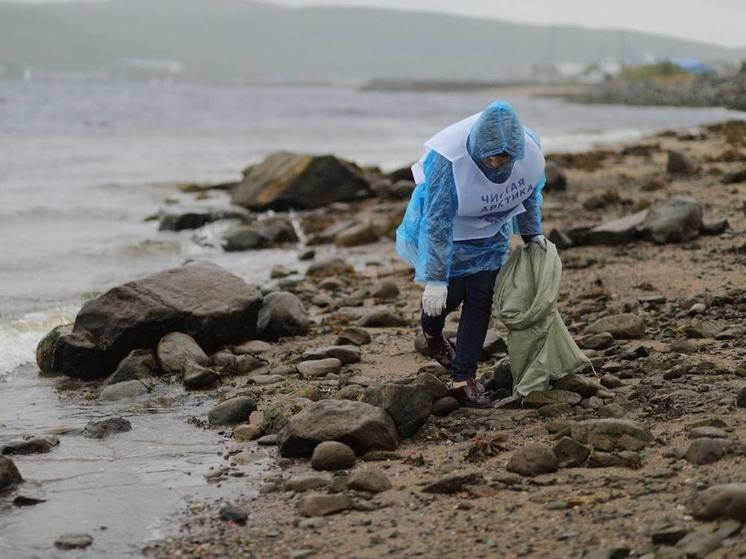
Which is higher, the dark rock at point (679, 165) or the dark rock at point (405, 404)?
the dark rock at point (679, 165)

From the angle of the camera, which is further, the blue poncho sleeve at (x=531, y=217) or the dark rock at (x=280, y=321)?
the dark rock at (x=280, y=321)

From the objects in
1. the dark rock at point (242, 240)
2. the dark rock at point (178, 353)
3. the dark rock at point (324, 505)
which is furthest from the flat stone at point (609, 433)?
the dark rock at point (242, 240)

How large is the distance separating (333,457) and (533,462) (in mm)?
972

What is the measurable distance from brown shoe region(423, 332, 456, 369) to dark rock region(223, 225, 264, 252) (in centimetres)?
787

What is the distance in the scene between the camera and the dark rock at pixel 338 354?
7.60 meters

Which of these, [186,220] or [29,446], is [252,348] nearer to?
[29,446]

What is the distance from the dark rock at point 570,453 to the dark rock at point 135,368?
3.50 metres

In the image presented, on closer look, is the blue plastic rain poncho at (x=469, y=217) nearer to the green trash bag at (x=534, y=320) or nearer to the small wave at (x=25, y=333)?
the green trash bag at (x=534, y=320)

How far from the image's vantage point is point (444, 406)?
6.04 m

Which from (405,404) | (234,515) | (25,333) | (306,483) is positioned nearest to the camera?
(234,515)

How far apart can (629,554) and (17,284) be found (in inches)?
367

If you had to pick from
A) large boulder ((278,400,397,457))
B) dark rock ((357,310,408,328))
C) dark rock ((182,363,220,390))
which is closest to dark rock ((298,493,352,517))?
large boulder ((278,400,397,457))

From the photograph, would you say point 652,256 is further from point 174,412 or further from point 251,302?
point 174,412

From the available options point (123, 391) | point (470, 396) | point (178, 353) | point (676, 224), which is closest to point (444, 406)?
point (470, 396)
